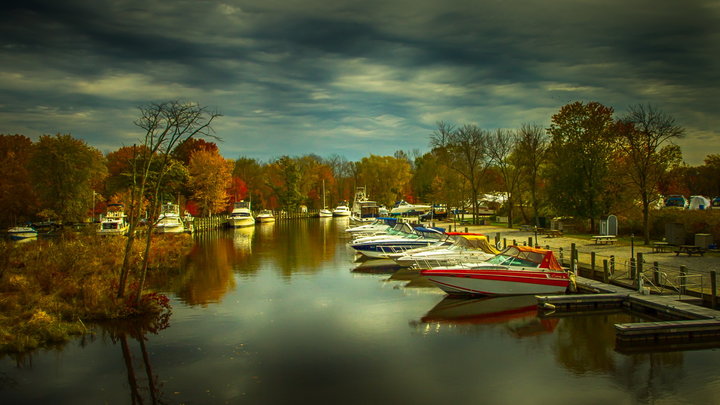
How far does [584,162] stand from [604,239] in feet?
33.9

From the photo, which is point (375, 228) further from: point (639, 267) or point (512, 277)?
point (639, 267)

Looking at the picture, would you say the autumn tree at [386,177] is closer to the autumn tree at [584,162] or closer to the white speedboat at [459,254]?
the autumn tree at [584,162]

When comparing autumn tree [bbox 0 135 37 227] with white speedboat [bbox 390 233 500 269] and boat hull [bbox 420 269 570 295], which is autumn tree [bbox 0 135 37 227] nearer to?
white speedboat [bbox 390 233 500 269]

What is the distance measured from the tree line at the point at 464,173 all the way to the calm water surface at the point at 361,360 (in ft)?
17.9

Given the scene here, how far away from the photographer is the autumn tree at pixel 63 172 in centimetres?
5288

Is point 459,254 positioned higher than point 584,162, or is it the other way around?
point 584,162

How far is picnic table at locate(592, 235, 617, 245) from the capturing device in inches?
1224

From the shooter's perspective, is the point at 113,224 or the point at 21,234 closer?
the point at 21,234

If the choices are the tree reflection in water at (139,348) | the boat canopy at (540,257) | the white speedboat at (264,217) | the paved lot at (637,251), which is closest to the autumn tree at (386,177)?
the white speedboat at (264,217)

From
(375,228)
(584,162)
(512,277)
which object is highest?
(584,162)

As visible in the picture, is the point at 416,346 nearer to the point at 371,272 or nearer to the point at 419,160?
the point at 371,272

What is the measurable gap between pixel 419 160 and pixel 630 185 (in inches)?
3539

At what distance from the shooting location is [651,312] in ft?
60.2

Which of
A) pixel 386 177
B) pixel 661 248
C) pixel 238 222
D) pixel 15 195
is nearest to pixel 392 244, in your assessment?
pixel 661 248
